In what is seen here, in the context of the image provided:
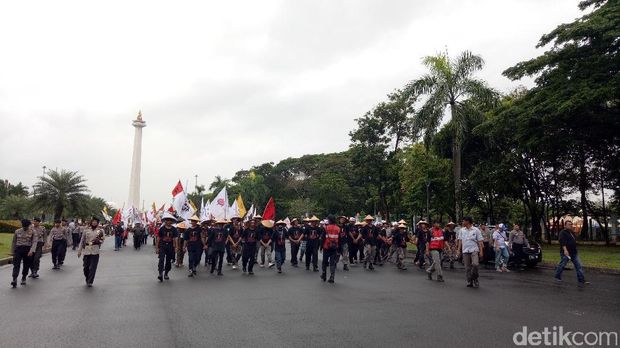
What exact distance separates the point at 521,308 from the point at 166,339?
6.03 metres

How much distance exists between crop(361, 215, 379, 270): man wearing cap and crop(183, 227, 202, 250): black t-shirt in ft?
19.1

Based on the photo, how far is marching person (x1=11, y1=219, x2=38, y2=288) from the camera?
463 inches

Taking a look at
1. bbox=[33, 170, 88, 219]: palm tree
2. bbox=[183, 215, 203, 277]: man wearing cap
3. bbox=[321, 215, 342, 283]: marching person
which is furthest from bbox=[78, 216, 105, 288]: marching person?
bbox=[33, 170, 88, 219]: palm tree

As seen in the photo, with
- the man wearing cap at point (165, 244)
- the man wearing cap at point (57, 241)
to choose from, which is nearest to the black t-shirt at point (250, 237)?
the man wearing cap at point (165, 244)

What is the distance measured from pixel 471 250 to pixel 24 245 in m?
10.8

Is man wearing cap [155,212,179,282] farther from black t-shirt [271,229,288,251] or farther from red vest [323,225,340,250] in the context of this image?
red vest [323,225,340,250]

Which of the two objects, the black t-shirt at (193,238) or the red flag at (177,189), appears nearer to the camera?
the black t-shirt at (193,238)

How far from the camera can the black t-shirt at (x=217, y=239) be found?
14570 millimetres

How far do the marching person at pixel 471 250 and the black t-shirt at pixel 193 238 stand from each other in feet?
24.4

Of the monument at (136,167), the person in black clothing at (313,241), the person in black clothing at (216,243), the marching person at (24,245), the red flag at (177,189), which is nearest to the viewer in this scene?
the marching person at (24,245)

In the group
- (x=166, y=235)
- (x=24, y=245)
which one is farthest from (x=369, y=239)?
(x=24, y=245)

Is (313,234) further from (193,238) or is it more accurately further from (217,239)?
(193,238)

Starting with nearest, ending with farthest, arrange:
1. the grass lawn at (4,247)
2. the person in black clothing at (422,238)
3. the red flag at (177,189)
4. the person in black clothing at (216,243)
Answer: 1. the person in black clothing at (216,243)
2. the person in black clothing at (422,238)
3. the grass lawn at (4,247)
4. the red flag at (177,189)

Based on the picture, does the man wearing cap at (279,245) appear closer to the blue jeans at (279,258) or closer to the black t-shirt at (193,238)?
the blue jeans at (279,258)
